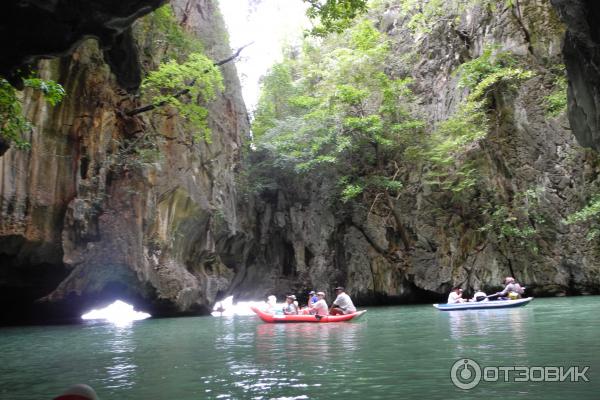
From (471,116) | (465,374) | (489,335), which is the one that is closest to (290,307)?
(489,335)

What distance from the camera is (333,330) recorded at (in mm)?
11227

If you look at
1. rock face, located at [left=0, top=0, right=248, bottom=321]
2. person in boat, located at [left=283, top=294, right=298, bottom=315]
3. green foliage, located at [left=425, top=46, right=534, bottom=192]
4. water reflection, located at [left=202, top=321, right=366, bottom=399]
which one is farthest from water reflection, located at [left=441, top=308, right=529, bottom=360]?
green foliage, located at [left=425, top=46, right=534, bottom=192]

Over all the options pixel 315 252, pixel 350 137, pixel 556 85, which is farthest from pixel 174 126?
pixel 556 85

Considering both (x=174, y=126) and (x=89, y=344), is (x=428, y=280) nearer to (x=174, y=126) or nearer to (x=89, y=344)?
(x=174, y=126)

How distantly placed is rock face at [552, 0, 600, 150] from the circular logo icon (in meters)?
4.29

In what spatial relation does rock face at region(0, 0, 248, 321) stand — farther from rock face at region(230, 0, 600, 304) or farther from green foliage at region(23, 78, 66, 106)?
rock face at region(230, 0, 600, 304)

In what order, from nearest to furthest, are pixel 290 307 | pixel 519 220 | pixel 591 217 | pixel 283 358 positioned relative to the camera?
pixel 283 358, pixel 290 307, pixel 591 217, pixel 519 220

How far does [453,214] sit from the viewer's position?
23.0 metres

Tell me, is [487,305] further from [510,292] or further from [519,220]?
[519,220]

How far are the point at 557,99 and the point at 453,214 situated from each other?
6.49m

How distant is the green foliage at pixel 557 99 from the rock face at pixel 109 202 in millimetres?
13482

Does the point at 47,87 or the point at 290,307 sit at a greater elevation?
the point at 47,87

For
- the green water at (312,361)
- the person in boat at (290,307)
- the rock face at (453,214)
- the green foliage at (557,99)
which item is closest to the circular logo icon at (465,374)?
the green water at (312,361)

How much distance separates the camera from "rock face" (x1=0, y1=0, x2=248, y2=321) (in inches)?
516
